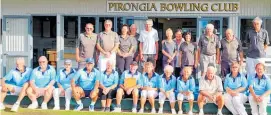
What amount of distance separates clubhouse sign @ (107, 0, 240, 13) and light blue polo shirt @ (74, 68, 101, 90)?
4.78m

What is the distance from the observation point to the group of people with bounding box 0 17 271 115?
859cm

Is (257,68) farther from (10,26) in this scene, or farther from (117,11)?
(10,26)

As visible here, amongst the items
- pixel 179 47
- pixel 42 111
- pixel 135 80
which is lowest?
pixel 42 111

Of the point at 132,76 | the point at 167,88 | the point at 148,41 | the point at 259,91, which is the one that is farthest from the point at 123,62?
the point at 259,91

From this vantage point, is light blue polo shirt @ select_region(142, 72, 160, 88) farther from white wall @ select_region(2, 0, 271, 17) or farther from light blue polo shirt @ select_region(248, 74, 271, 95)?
white wall @ select_region(2, 0, 271, 17)

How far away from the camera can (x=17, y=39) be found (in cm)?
1415

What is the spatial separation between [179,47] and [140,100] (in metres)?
1.75

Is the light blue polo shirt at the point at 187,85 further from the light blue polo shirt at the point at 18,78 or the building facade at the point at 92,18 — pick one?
the building facade at the point at 92,18

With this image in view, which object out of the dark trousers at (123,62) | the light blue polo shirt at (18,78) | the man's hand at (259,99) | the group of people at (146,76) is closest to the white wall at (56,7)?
the group of people at (146,76)

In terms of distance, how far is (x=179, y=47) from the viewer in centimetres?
1008

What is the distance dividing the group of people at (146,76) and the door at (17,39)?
15.3 ft

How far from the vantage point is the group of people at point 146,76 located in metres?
8.59

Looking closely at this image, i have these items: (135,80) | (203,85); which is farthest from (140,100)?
(203,85)

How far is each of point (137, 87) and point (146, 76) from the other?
0.28 meters
